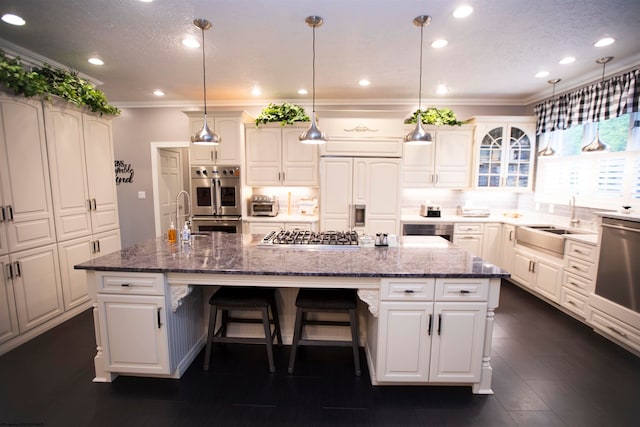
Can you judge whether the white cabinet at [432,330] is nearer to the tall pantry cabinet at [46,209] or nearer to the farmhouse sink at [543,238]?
the farmhouse sink at [543,238]

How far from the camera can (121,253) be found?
87.1 inches

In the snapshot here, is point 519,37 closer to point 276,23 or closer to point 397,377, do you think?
point 276,23

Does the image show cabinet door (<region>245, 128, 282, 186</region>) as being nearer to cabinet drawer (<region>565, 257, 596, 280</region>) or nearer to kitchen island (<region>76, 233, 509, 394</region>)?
A: kitchen island (<region>76, 233, 509, 394</region>)

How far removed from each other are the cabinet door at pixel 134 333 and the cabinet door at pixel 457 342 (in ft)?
5.98

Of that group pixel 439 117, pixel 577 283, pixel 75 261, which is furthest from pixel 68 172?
pixel 577 283

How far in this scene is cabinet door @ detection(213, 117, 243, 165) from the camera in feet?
13.4

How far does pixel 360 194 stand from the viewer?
4109mm

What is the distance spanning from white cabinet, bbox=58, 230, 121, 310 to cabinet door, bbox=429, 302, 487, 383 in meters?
3.49

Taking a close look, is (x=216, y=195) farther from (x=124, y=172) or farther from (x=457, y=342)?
(x=457, y=342)

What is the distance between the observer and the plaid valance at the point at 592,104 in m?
2.97

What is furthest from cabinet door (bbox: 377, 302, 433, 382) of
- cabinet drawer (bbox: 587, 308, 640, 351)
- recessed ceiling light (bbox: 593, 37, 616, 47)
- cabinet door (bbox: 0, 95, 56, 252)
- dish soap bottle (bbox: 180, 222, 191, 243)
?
cabinet door (bbox: 0, 95, 56, 252)

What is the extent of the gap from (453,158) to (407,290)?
3.21m

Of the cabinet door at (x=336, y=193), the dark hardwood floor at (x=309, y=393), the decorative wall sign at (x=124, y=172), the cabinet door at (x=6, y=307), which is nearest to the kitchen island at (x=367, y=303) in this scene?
the dark hardwood floor at (x=309, y=393)

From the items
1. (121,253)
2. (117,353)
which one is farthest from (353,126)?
(117,353)
